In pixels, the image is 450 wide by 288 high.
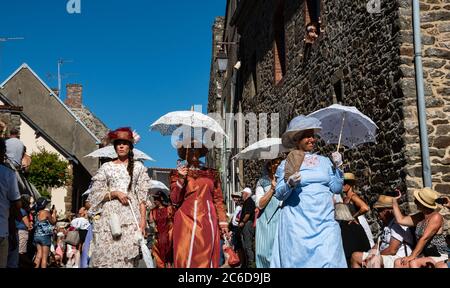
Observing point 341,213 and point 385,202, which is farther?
point 385,202

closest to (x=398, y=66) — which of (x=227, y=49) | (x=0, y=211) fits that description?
(x=0, y=211)

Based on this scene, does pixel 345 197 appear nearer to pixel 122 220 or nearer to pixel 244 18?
pixel 122 220

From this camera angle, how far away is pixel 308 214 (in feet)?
17.5

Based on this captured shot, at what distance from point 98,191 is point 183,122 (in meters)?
2.66

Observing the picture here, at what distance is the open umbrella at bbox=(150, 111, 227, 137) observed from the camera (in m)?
8.48

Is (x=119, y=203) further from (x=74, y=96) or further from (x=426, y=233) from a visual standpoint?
(x=74, y=96)

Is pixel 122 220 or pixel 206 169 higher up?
pixel 206 169

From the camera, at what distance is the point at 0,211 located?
563 cm

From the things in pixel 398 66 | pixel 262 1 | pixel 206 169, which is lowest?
pixel 206 169

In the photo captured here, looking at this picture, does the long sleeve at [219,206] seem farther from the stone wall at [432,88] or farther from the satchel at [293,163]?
the stone wall at [432,88]

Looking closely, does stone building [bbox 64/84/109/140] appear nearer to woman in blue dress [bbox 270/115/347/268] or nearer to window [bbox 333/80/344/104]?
window [bbox 333/80/344/104]

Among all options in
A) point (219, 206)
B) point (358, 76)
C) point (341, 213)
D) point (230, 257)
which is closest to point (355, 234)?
point (341, 213)
